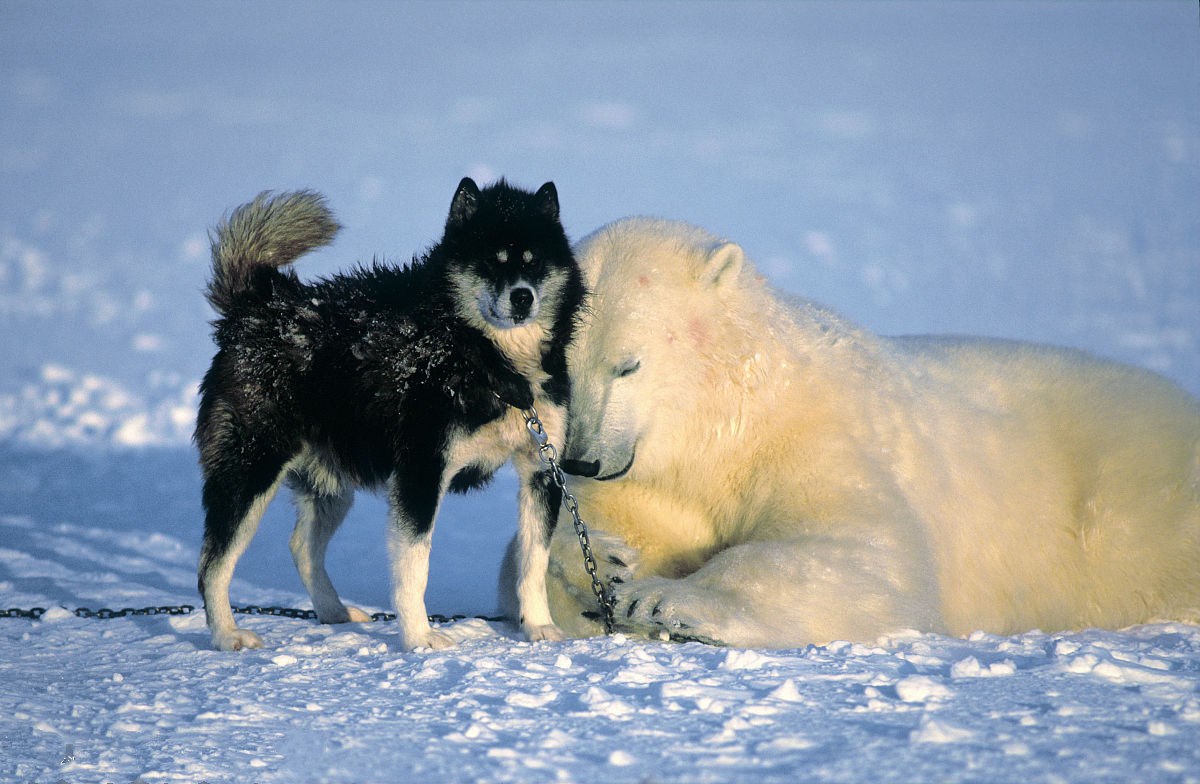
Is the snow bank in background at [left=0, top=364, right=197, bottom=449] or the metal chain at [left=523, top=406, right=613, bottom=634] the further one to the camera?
the snow bank in background at [left=0, top=364, right=197, bottom=449]

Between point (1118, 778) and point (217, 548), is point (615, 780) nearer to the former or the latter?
point (1118, 778)

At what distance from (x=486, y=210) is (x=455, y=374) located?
0.61 metres

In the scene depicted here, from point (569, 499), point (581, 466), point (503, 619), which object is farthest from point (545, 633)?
point (503, 619)

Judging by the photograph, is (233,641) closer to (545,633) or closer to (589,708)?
(545,633)

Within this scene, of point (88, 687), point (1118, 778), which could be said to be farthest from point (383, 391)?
point (1118, 778)

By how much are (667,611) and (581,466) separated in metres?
0.61

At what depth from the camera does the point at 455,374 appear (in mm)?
3801

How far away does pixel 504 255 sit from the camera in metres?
3.85

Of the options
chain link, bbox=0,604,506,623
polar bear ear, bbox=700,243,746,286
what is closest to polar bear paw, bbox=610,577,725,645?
chain link, bbox=0,604,506,623

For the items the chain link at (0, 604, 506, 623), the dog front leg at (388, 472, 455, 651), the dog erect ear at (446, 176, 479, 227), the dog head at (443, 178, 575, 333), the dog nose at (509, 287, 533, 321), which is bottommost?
the chain link at (0, 604, 506, 623)

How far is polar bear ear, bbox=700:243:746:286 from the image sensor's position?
4.34 m

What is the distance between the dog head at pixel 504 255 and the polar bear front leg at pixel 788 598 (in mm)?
1069

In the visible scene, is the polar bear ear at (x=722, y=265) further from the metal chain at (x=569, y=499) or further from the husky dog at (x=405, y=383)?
the metal chain at (x=569, y=499)

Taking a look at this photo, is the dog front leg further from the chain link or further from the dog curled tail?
the dog curled tail
